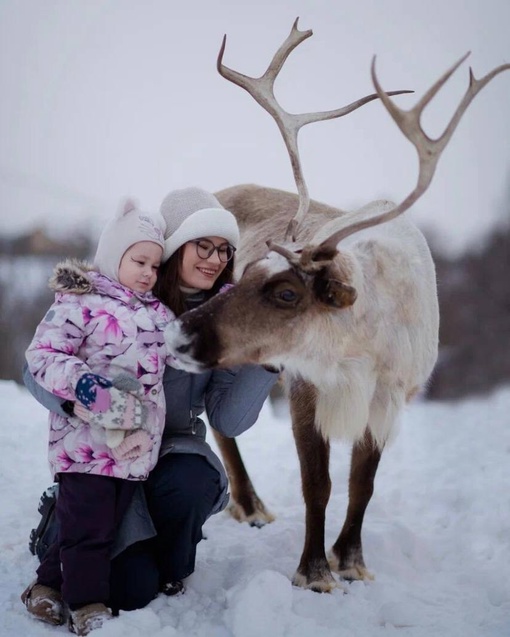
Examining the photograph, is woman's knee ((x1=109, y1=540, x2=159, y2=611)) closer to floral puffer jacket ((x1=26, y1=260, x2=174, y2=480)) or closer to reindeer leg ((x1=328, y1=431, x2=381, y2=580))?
floral puffer jacket ((x1=26, y1=260, x2=174, y2=480))

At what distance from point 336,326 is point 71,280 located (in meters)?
1.07

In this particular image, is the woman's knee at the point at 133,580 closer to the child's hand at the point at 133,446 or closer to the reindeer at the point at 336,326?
the child's hand at the point at 133,446

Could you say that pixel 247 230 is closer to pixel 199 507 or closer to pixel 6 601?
pixel 199 507

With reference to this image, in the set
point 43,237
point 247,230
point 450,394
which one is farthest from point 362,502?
point 43,237

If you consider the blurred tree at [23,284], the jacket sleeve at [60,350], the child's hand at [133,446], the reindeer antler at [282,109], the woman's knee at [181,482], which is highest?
the reindeer antler at [282,109]

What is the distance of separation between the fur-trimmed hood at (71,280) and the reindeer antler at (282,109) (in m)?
1.11

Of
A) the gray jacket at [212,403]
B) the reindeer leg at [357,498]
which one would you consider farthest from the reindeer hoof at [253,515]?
the gray jacket at [212,403]

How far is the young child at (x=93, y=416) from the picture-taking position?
223 cm

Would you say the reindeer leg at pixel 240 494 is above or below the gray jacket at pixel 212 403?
below

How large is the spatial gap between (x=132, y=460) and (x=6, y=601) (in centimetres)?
74

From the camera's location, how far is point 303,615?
7.79ft

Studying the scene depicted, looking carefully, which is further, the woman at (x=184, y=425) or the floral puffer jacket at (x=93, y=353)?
the woman at (x=184, y=425)

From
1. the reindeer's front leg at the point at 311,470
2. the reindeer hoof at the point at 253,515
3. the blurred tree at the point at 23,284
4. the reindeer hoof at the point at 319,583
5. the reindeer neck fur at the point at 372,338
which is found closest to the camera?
the reindeer neck fur at the point at 372,338

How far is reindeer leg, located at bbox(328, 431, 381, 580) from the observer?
3104 millimetres
